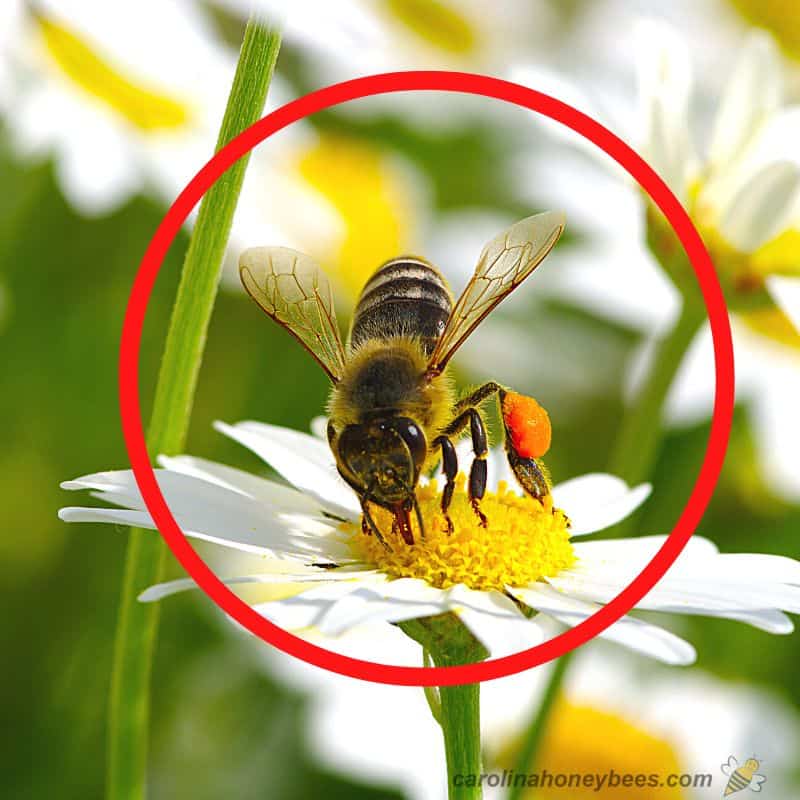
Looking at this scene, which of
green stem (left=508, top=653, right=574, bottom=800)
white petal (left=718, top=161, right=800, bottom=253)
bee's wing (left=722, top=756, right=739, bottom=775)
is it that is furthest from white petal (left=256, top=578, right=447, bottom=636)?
bee's wing (left=722, top=756, right=739, bottom=775)

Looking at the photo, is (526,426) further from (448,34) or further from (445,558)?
(448,34)

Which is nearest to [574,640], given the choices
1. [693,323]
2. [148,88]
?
[693,323]

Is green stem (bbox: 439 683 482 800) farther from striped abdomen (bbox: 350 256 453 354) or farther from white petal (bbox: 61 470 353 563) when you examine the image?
striped abdomen (bbox: 350 256 453 354)

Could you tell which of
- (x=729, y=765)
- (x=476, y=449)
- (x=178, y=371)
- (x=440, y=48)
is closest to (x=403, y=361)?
(x=476, y=449)

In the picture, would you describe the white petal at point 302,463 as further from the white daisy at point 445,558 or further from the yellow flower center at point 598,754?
the yellow flower center at point 598,754

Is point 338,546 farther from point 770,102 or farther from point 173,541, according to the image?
point 770,102

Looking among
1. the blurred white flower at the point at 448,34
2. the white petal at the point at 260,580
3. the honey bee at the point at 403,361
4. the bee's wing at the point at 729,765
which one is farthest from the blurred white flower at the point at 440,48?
the white petal at the point at 260,580
